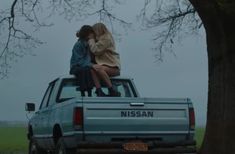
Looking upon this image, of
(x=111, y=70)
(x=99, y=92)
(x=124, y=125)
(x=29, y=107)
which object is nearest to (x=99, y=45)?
(x=111, y=70)

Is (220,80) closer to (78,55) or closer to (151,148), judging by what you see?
(151,148)

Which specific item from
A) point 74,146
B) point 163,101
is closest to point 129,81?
point 163,101

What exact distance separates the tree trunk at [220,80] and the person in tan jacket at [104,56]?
181 cm

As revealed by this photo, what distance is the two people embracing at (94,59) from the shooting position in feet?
39.9

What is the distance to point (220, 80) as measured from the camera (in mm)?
11781

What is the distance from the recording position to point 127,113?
1099cm

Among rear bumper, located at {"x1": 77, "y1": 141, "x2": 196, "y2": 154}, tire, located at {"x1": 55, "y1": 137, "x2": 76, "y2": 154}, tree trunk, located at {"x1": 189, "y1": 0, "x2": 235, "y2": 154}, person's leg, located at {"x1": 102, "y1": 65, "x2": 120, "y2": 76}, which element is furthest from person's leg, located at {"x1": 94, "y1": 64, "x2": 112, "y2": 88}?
tree trunk, located at {"x1": 189, "y1": 0, "x2": 235, "y2": 154}

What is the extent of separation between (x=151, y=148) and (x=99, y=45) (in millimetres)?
2385

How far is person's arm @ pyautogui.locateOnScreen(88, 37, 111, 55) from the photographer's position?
1229cm

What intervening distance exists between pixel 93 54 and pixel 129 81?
126 cm

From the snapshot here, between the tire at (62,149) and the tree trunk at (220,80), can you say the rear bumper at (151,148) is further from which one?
the tree trunk at (220,80)

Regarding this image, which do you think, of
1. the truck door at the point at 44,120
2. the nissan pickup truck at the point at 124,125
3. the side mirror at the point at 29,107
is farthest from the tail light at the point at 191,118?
the side mirror at the point at 29,107

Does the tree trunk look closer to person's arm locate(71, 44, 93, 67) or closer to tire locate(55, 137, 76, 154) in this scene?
person's arm locate(71, 44, 93, 67)

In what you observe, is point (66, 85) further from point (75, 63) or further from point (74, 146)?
point (74, 146)
